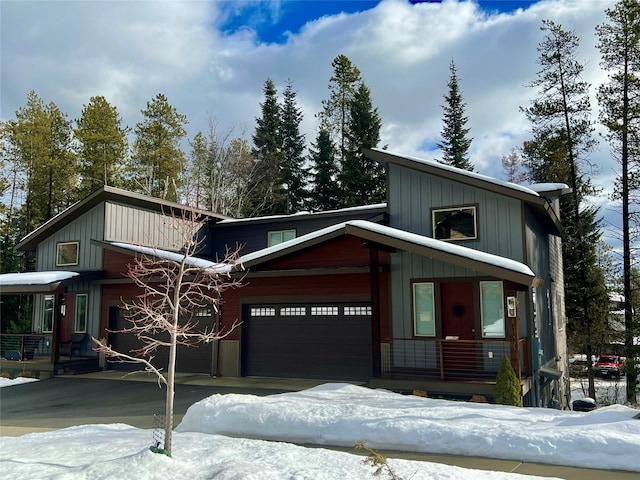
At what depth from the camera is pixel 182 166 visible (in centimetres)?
3412

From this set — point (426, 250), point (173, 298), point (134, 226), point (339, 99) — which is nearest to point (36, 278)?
point (134, 226)

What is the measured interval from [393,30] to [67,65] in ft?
32.7

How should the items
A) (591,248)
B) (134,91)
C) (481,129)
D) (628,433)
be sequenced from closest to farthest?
(628,433)
(591,248)
(134,91)
(481,129)

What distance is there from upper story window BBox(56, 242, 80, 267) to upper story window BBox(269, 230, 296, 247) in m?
7.22

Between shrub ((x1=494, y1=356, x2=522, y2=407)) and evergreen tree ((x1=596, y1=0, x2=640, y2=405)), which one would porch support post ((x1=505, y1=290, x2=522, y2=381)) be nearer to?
shrub ((x1=494, y1=356, x2=522, y2=407))

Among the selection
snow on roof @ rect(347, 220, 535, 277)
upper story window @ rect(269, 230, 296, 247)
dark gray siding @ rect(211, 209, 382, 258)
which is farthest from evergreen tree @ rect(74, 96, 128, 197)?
snow on roof @ rect(347, 220, 535, 277)

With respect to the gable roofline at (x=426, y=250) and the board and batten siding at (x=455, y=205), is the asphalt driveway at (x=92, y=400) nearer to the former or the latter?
the gable roofline at (x=426, y=250)

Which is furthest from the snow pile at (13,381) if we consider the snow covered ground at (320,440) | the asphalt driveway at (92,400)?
the snow covered ground at (320,440)

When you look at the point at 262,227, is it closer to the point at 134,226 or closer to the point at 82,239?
the point at 134,226

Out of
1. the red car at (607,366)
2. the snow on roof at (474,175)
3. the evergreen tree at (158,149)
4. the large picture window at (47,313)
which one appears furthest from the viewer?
the evergreen tree at (158,149)

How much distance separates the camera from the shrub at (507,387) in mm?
10203

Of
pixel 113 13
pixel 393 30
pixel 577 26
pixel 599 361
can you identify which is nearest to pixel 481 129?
pixel 577 26

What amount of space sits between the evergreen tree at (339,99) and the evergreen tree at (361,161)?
913 mm

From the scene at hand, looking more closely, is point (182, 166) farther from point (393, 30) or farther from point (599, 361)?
point (599, 361)
